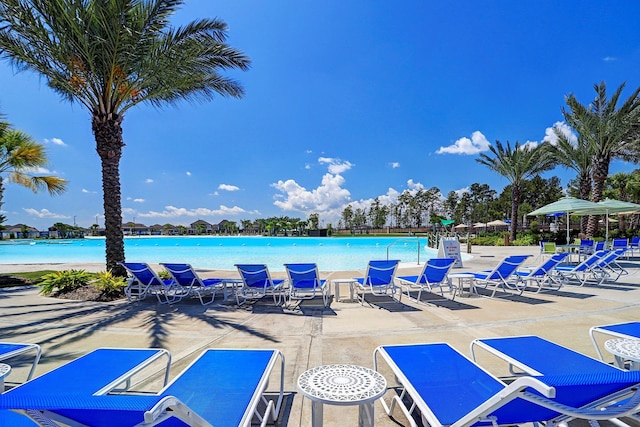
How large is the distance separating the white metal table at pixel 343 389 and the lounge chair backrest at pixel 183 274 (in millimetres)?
5005

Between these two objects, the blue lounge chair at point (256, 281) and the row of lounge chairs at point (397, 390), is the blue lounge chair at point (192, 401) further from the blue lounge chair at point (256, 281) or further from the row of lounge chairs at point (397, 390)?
the blue lounge chair at point (256, 281)

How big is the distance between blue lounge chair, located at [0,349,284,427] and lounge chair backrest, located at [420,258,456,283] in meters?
4.51

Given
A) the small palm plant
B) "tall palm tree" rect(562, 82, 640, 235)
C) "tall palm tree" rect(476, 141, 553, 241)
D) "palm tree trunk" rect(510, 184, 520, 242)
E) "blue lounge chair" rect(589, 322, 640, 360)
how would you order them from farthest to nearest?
1. "palm tree trunk" rect(510, 184, 520, 242)
2. "tall palm tree" rect(476, 141, 553, 241)
3. "tall palm tree" rect(562, 82, 640, 235)
4. the small palm plant
5. "blue lounge chair" rect(589, 322, 640, 360)

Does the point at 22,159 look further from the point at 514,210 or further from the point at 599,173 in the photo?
the point at 514,210

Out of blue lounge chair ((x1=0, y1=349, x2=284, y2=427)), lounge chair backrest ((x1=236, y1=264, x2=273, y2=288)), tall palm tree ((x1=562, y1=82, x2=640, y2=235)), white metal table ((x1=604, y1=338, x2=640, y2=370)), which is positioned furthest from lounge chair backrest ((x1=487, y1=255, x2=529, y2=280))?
tall palm tree ((x1=562, y1=82, x2=640, y2=235))

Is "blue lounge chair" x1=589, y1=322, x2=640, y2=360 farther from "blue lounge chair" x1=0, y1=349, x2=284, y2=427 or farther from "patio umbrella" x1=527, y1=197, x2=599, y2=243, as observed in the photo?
"patio umbrella" x1=527, y1=197, x2=599, y2=243

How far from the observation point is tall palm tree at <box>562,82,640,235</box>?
608 inches

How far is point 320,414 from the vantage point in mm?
1769

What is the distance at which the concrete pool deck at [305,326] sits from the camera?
11.3 feet

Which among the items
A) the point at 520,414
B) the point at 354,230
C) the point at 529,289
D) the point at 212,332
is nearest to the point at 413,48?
the point at 529,289

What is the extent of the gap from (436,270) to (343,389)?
16.7 ft

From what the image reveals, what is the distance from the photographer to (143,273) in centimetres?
630

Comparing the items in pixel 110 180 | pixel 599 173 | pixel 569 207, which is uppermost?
pixel 599 173

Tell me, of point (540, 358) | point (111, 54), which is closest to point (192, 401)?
point (540, 358)
